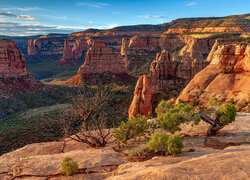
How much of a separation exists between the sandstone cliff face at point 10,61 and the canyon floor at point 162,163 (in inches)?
2610

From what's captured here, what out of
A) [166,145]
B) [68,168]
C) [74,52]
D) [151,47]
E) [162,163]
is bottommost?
[68,168]

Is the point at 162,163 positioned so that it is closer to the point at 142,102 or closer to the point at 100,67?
the point at 142,102

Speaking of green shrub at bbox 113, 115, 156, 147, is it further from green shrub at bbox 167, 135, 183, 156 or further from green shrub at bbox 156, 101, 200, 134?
green shrub at bbox 167, 135, 183, 156

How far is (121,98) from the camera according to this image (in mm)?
58500

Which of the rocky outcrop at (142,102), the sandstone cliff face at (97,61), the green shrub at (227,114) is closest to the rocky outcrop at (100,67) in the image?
the sandstone cliff face at (97,61)

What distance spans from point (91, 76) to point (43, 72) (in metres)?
71.3

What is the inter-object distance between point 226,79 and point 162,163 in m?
24.9

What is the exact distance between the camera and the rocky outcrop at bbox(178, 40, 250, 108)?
1105 inches

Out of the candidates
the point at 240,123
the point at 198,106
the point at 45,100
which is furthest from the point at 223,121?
the point at 45,100

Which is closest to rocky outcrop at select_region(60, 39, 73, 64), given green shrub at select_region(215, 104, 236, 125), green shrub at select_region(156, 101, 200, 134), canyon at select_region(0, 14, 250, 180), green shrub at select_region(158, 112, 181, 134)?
canyon at select_region(0, 14, 250, 180)

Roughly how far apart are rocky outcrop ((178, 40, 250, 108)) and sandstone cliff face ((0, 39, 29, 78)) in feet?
220

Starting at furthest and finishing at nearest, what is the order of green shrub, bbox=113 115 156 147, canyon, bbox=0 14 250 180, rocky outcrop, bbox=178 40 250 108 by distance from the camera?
rocky outcrop, bbox=178 40 250 108, green shrub, bbox=113 115 156 147, canyon, bbox=0 14 250 180

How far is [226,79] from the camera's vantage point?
30016 millimetres

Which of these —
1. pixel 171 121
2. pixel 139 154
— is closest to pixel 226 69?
pixel 171 121
